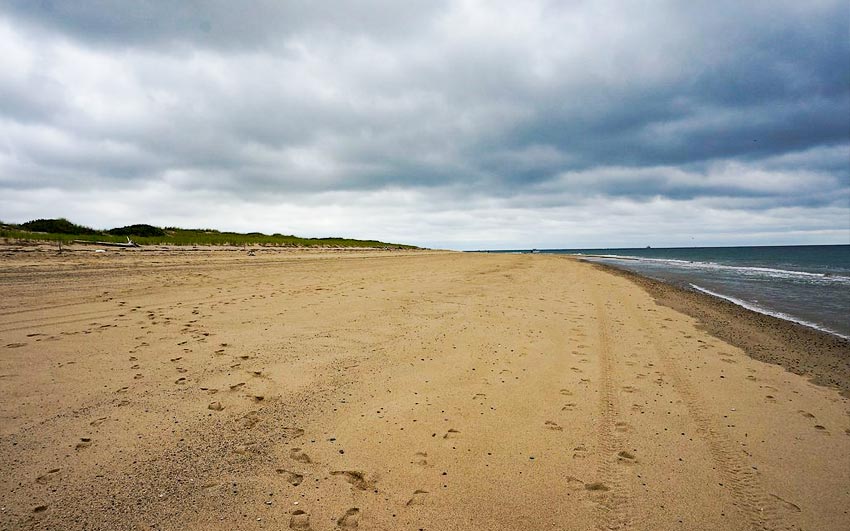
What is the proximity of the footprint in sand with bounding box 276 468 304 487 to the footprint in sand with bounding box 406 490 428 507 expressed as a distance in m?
0.86

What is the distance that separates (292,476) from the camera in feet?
9.96

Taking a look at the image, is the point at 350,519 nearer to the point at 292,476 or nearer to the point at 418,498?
the point at 418,498

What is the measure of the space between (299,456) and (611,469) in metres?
2.64

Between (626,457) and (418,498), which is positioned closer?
(418,498)

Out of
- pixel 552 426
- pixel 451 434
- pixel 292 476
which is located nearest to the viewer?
pixel 292 476

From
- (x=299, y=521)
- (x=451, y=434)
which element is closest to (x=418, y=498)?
(x=299, y=521)

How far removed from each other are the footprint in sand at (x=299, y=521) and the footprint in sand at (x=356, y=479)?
43cm

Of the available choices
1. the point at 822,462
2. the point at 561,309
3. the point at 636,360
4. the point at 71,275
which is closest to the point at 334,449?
the point at 822,462

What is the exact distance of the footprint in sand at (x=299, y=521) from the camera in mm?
2547

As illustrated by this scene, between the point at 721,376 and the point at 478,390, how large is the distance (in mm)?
3853

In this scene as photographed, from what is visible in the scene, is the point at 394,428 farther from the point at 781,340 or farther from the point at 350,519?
the point at 781,340

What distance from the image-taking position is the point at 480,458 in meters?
3.39

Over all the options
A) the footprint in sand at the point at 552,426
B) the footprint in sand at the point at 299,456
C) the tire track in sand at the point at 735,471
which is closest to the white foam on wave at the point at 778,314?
the tire track in sand at the point at 735,471

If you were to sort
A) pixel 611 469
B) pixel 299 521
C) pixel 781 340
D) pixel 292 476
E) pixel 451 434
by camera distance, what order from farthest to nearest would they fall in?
pixel 781 340
pixel 451 434
pixel 611 469
pixel 292 476
pixel 299 521
